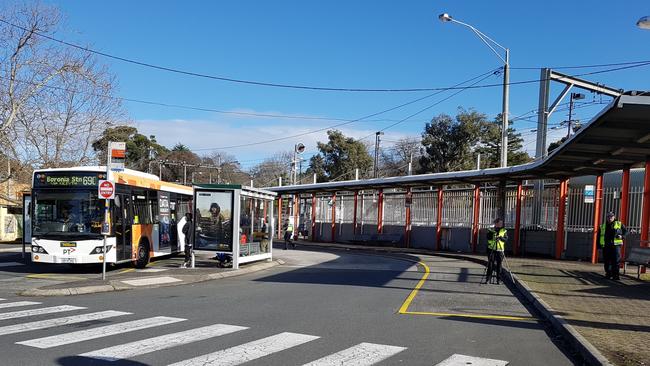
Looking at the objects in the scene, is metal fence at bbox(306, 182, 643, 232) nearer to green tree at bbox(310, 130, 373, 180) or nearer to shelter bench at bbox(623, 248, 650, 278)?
shelter bench at bbox(623, 248, 650, 278)

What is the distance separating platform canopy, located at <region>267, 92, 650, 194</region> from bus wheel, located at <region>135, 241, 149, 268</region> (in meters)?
13.7

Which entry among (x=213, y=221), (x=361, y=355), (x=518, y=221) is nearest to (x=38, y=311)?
(x=361, y=355)

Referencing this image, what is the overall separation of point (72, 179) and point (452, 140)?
41525mm

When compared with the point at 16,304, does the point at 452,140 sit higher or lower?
higher

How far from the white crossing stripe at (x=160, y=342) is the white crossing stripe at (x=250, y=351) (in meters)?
0.77

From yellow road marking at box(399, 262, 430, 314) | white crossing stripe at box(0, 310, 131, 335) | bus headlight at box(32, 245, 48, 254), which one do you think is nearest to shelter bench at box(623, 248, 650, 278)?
yellow road marking at box(399, 262, 430, 314)

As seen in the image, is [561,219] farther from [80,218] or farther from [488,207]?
[80,218]

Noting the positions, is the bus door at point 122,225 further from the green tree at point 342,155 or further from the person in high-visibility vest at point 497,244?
the green tree at point 342,155

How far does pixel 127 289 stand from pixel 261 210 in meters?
7.83

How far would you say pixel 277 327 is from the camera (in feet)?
29.2

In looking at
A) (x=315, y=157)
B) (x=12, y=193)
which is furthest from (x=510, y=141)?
(x=12, y=193)

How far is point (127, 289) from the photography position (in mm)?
13750

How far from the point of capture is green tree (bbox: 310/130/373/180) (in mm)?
68000

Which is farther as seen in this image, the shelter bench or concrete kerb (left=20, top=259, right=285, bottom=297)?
the shelter bench
